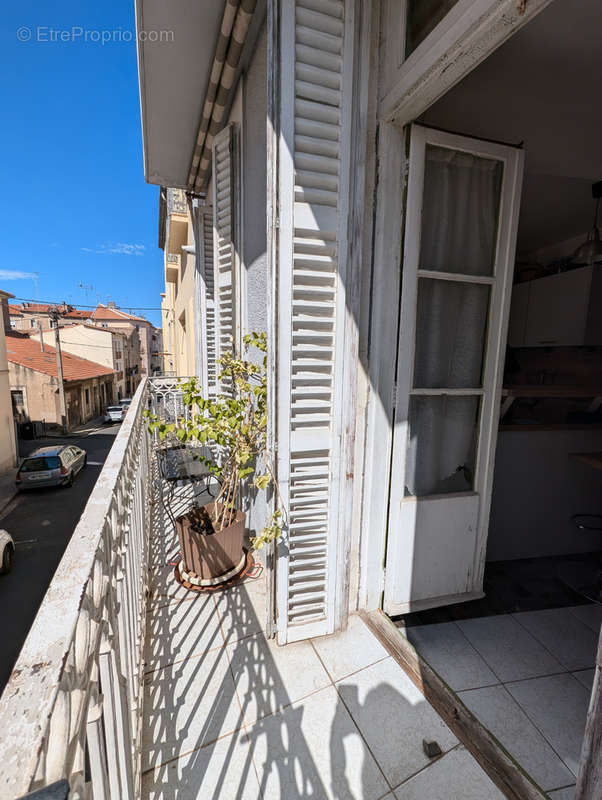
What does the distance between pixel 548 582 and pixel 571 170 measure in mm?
3029

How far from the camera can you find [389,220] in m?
1.73

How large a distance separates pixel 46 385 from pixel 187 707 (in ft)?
67.2

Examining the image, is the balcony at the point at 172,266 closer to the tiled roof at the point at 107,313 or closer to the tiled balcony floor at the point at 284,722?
the tiled balcony floor at the point at 284,722

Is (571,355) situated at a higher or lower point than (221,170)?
lower

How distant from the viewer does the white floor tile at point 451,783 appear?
48.6 inches

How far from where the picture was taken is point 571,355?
337cm

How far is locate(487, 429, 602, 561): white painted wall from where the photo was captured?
101 inches

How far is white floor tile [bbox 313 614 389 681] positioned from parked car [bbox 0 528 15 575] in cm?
718

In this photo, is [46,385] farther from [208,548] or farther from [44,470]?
[208,548]

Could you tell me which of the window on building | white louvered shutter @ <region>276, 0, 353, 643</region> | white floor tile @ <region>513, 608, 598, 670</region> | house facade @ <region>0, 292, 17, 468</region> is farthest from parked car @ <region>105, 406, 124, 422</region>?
white floor tile @ <region>513, 608, 598, 670</region>

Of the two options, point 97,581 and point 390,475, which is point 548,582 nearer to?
point 390,475

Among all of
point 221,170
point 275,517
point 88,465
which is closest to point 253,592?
point 275,517

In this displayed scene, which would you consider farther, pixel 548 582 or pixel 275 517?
pixel 548 582

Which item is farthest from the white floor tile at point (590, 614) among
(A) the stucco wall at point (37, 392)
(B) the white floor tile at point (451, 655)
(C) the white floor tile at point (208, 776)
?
(A) the stucco wall at point (37, 392)
